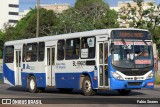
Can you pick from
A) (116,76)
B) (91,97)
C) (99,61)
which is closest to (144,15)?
(99,61)

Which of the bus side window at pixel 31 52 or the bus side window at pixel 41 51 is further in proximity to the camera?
the bus side window at pixel 31 52

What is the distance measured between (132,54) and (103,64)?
1298 millimetres

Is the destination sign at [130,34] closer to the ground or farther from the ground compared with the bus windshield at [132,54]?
farther from the ground

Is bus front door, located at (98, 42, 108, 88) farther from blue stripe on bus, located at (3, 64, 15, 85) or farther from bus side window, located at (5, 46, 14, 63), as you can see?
bus side window, located at (5, 46, 14, 63)

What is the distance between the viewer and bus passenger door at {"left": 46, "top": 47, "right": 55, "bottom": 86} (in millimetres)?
25703

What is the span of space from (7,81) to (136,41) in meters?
10.5

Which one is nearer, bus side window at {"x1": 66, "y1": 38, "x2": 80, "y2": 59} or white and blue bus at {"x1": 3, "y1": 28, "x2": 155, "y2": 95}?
white and blue bus at {"x1": 3, "y1": 28, "x2": 155, "y2": 95}

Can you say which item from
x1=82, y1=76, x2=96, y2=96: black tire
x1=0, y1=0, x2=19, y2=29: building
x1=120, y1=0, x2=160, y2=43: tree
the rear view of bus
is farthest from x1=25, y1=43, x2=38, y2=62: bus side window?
x1=0, y1=0, x2=19, y2=29: building

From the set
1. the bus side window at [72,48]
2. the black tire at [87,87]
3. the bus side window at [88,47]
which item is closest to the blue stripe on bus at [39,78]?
the bus side window at [72,48]

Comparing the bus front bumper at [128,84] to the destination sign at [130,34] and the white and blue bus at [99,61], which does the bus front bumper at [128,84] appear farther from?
the destination sign at [130,34]

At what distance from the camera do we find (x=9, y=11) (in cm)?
16825

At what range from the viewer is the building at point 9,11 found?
165250mm

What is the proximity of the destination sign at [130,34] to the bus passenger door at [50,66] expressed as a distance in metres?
4.63

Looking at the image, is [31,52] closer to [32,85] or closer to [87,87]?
[32,85]
